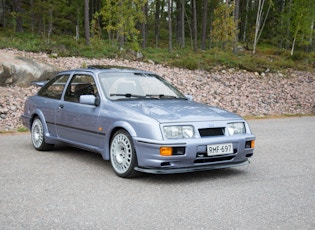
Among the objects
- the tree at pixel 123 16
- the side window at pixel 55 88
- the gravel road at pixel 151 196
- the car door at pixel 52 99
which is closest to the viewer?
the gravel road at pixel 151 196

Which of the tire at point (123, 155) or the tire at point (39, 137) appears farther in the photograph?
the tire at point (39, 137)

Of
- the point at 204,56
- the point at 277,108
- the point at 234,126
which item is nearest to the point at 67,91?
the point at 234,126

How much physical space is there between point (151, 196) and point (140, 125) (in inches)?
40.1

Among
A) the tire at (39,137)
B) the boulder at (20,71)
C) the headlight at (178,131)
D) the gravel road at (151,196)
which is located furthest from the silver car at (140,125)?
the boulder at (20,71)

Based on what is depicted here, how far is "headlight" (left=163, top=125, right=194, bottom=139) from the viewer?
5.36m

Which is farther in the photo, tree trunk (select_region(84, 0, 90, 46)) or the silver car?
tree trunk (select_region(84, 0, 90, 46))

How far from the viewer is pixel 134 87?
6641 millimetres

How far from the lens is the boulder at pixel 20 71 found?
584 inches

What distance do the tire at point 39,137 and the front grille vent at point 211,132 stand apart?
342 cm

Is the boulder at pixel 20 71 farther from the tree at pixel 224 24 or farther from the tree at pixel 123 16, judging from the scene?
the tree at pixel 224 24

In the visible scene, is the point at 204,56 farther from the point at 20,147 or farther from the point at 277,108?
the point at 20,147

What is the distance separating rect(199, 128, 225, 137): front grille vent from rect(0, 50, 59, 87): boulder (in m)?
11.1

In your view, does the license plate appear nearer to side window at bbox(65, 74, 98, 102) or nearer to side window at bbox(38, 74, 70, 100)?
side window at bbox(65, 74, 98, 102)

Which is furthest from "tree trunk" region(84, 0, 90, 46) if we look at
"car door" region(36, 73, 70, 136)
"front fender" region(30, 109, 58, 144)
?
"front fender" region(30, 109, 58, 144)
